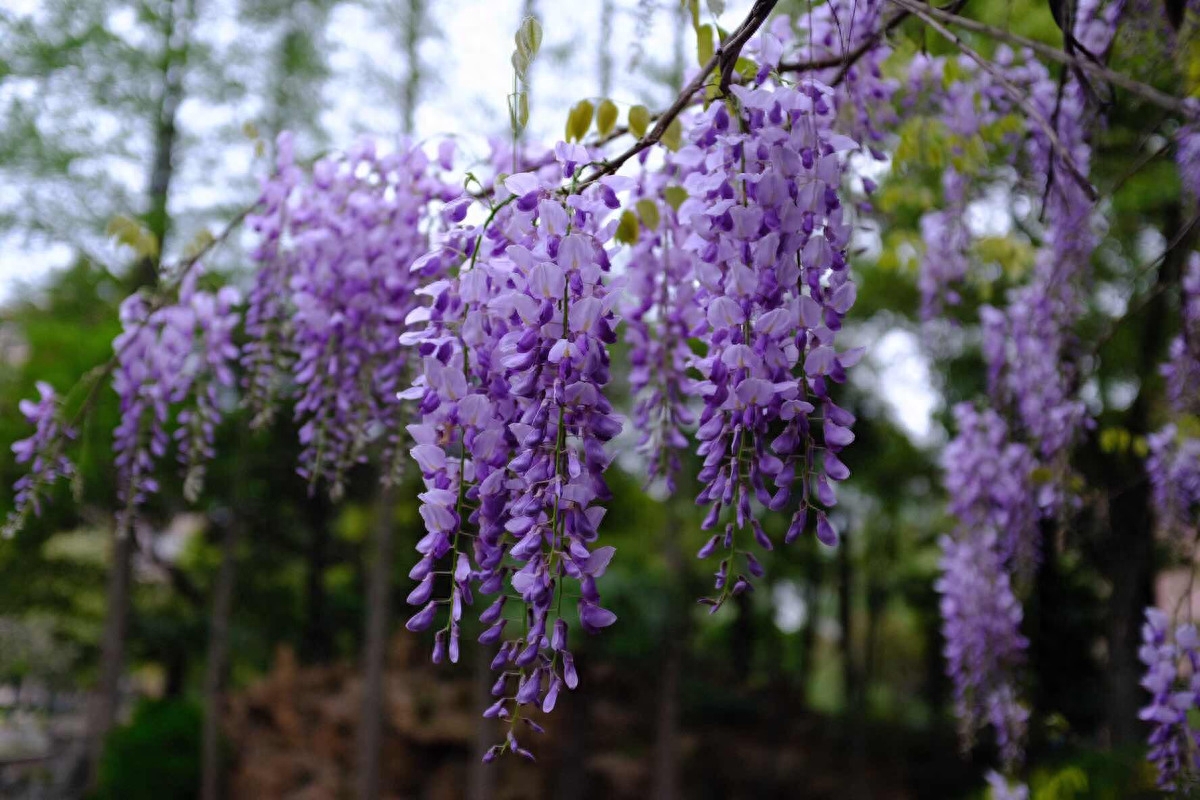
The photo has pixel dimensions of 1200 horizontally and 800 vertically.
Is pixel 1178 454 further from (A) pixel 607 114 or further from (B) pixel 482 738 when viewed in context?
(B) pixel 482 738

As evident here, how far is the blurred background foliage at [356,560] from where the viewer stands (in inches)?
240

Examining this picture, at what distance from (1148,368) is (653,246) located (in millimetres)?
6548

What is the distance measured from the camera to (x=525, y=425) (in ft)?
3.98

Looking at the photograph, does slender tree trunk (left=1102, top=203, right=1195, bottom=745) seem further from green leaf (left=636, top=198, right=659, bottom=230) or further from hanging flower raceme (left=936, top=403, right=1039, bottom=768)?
green leaf (left=636, top=198, right=659, bottom=230)

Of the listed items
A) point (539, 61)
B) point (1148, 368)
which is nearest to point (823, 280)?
point (539, 61)

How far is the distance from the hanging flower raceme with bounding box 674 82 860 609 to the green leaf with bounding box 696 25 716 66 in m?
0.14

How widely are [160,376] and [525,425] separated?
1434 millimetres

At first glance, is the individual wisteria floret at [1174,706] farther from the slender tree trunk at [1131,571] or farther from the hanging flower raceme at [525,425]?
the slender tree trunk at [1131,571]

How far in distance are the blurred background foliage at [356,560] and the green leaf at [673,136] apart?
5.97 ft

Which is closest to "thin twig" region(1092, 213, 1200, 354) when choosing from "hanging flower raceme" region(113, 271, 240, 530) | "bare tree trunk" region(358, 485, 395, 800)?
"hanging flower raceme" region(113, 271, 240, 530)

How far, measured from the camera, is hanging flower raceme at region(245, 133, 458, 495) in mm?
2150

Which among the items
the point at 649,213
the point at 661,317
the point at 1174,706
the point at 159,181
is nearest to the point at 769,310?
the point at 649,213

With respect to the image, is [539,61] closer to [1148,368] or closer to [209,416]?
[209,416]

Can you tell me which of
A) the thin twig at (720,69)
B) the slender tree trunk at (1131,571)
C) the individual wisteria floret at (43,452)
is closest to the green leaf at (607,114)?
the thin twig at (720,69)
